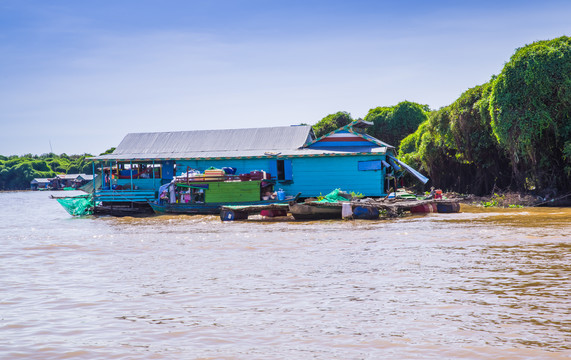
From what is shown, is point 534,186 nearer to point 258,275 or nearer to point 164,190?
point 164,190

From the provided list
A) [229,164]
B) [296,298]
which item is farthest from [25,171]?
[296,298]

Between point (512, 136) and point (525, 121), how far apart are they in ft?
3.09

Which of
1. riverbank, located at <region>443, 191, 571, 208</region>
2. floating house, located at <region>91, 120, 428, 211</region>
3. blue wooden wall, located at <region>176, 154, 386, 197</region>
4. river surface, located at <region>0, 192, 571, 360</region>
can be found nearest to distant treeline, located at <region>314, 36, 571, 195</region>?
riverbank, located at <region>443, 191, 571, 208</region>

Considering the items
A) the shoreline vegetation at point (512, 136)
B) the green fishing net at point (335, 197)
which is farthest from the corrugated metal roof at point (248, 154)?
the green fishing net at point (335, 197)

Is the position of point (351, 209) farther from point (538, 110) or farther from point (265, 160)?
point (538, 110)

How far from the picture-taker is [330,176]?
27.0 metres

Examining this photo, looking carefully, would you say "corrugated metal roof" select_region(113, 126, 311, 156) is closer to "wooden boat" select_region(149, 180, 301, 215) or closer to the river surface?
"wooden boat" select_region(149, 180, 301, 215)

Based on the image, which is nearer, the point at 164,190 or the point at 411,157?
the point at 164,190

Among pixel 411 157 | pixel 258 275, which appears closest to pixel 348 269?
pixel 258 275

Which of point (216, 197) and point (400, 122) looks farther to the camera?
point (400, 122)

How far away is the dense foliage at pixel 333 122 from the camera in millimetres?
57656

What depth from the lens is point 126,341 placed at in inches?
249

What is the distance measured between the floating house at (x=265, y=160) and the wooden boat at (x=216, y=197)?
6.42 feet

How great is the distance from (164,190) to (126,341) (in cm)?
2138
